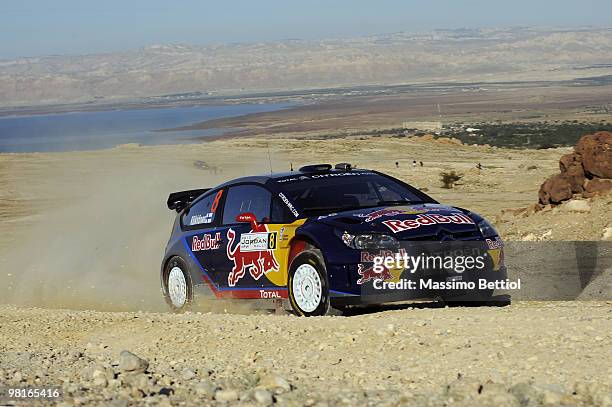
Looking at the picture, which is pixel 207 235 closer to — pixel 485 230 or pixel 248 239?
pixel 248 239

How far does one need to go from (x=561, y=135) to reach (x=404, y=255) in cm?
5830

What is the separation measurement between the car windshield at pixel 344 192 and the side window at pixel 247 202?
245 mm

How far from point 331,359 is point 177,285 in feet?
14.7

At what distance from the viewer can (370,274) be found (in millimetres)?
8727

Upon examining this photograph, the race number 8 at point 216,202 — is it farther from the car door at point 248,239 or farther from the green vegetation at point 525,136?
the green vegetation at point 525,136

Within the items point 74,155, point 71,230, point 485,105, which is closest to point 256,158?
point 74,155

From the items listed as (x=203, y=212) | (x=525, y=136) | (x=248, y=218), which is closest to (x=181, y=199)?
(x=203, y=212)

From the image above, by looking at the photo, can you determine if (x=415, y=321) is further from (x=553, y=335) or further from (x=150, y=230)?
(x=150, y=230)

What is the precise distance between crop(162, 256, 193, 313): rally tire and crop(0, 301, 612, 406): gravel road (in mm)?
1784

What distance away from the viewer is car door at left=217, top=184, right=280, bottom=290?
967 cm

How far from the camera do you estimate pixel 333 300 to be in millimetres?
8766

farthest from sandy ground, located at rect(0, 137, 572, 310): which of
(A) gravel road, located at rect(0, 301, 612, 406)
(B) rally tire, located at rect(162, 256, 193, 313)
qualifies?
(A) gravel road, located at rect(0, 301, 612, 406)

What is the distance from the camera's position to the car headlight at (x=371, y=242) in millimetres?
8719

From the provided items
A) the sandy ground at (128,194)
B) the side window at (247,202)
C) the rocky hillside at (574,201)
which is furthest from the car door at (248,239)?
the rocky hillside at (574,201)
